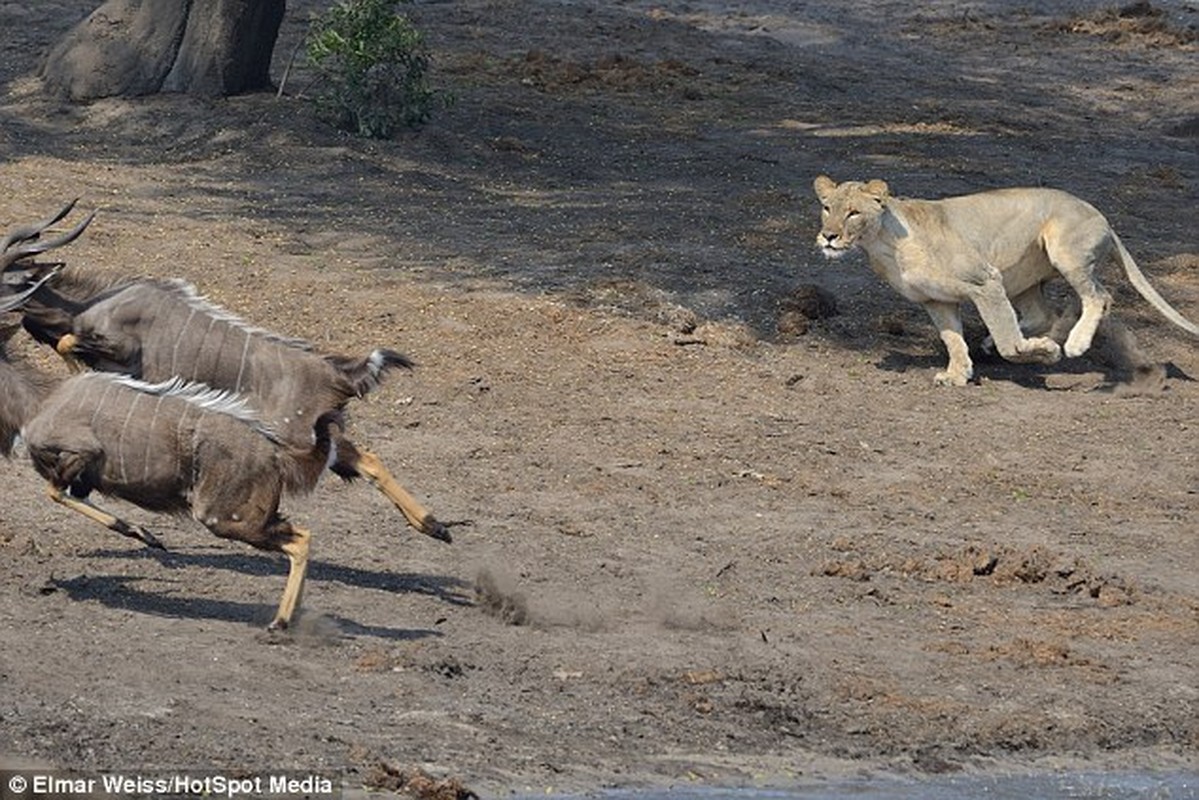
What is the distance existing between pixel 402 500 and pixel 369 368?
490mm

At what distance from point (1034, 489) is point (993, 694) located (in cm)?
260

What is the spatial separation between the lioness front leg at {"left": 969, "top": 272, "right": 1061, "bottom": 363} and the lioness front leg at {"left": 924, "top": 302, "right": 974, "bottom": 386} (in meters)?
0.15

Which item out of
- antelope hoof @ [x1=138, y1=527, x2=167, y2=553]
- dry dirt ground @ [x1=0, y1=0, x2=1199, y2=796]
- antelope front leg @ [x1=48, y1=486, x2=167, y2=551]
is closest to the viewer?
dry dirt ground @ [x1=0, y1=0, x2=1199, y2=796]

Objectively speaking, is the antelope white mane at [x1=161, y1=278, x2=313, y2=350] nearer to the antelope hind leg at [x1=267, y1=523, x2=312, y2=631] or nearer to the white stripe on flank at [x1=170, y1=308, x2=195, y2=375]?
the white stripe on flank at [x1=170, y1=308, x2=195, y2=375]

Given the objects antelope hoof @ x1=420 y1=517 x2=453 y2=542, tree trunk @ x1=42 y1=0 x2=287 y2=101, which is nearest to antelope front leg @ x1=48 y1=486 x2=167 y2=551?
antelope hoof @ x1=420 y1=517 x2=453 y2=542

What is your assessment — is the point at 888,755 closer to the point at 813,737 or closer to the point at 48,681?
the point at 813,737

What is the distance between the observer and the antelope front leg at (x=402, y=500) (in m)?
9.05

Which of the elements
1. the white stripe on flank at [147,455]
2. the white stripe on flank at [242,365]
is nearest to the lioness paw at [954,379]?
the white stripe on flank at [242,365]

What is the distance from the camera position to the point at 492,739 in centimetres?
754

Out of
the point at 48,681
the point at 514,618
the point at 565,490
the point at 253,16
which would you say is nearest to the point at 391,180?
the point at 253,16

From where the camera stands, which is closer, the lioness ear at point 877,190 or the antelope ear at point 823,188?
the lioness ear at point 877,190

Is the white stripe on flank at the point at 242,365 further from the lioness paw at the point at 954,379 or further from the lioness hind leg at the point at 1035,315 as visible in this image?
the lioness hind leg at the point at 1035,315

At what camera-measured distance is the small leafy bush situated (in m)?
15.1

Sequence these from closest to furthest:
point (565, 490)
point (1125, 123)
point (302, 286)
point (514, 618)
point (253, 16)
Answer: point (514, 618), point (565, 490), point (302, 286), point (253, 16), point (1125, 123)
